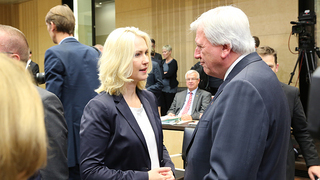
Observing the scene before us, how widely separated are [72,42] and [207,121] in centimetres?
170

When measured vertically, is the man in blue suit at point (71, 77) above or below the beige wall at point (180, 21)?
below

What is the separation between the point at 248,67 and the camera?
1.17m

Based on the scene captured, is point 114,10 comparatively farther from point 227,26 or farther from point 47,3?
point 227,26

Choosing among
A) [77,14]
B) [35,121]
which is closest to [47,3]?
[77,14]

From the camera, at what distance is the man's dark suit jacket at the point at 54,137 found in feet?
4.10

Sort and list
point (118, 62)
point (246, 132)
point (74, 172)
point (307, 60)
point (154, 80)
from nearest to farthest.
Answer: point (246, 132), point (118, 62), point (74, 172), point (307, 60), point (154, 80)

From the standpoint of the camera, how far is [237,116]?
40.8 inches

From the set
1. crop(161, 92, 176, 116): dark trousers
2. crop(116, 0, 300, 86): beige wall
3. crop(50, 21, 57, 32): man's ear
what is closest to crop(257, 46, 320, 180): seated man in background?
crop(50, 21, 57, 32): man's ear

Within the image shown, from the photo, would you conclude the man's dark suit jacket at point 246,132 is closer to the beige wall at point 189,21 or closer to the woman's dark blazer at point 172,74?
the beige wall at point 189,21

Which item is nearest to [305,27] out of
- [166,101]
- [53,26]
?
[166,101]

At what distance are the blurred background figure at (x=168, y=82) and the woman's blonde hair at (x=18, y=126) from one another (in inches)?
218

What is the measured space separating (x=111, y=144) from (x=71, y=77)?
3.40 feet

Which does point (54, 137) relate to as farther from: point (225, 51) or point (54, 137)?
point (225, 51)

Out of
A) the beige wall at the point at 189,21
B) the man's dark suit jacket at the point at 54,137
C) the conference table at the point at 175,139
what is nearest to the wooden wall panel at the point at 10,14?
the beige wall at the point at 189,21
